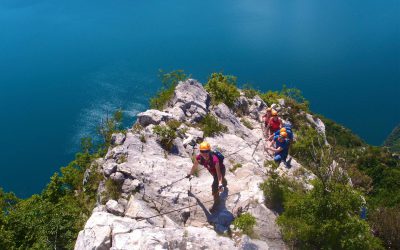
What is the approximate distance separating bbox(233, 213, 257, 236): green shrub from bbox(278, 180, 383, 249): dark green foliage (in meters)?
0.76

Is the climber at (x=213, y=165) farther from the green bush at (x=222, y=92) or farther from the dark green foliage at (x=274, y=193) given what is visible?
the green bush at (x=222, y=92)

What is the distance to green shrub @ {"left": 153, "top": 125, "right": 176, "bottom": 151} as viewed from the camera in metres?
14.4

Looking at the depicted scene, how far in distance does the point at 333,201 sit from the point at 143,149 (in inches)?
273

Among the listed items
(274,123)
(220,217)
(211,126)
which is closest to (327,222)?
(220,217)

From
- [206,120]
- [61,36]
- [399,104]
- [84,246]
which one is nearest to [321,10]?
[399,104]

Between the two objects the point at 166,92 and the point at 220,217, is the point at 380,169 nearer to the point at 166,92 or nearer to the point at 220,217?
the point at 166,92

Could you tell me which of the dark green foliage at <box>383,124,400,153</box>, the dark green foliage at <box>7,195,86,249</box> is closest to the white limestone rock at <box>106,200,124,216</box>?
the dark green foliage at <box>7,195,86,249</box>

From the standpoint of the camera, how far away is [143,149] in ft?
44.5

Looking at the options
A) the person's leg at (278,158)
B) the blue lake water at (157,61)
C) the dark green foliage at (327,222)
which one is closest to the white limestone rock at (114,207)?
the dark green foliage at (327,222)

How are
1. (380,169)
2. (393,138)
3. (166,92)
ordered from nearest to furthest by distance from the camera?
(166,92) < (380,169) < (393,138)

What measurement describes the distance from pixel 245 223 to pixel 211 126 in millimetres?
7170

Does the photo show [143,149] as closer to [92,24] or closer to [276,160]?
[276,160]

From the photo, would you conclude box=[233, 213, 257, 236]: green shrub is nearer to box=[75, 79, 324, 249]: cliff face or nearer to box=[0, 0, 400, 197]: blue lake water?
box=[75, 79, 324, 249]: cliff face

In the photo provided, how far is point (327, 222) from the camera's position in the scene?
9.33 m
